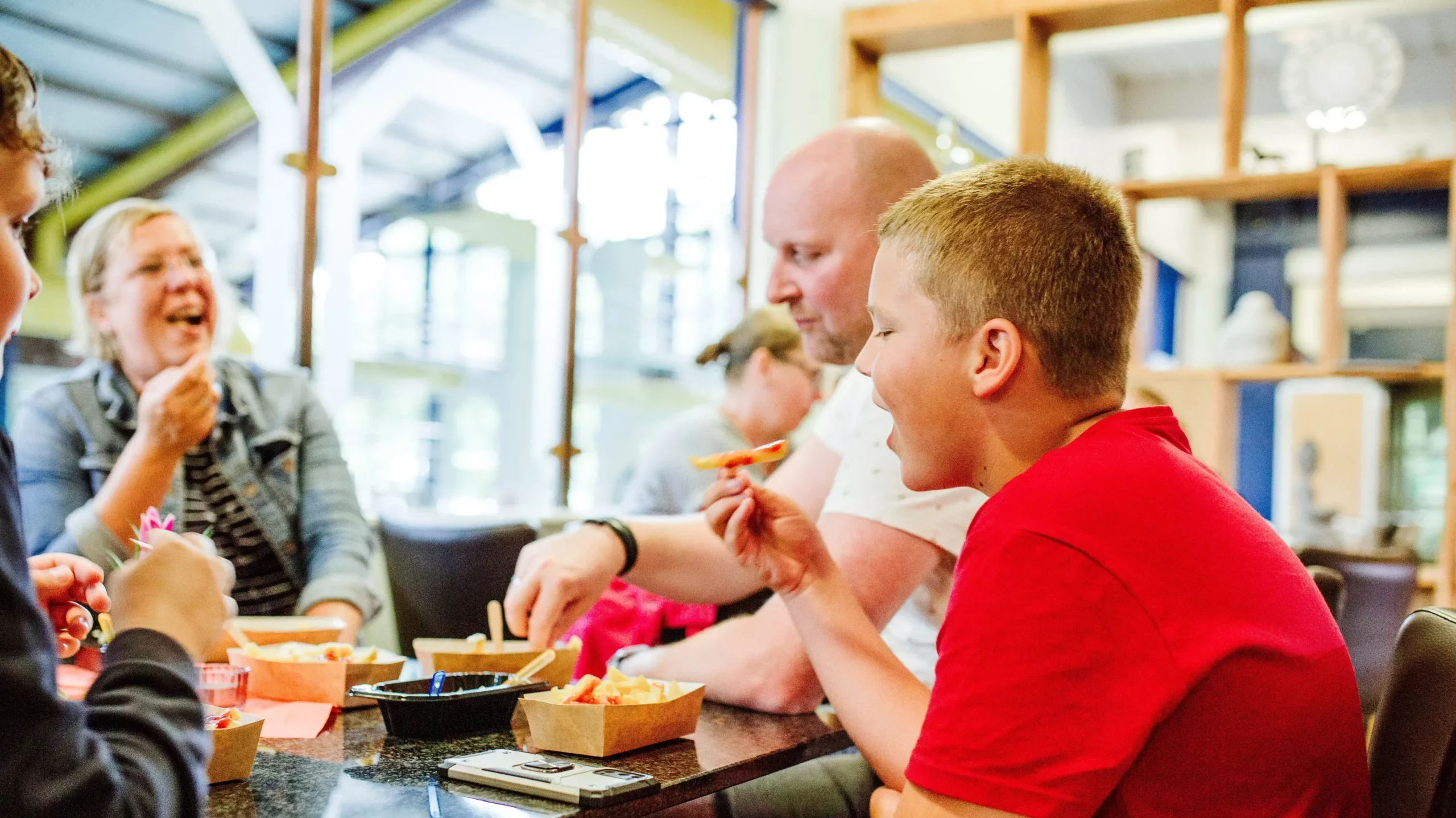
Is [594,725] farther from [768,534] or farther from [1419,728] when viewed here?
[1419,728]

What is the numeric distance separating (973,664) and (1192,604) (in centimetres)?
17

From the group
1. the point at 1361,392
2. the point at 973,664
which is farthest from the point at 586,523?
the point at 1361,392

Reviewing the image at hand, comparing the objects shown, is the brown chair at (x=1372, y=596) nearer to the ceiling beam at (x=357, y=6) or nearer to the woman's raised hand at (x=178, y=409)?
the woman's raised hand at (x=178, y=409)

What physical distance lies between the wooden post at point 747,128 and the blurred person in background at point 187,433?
242 centimetres

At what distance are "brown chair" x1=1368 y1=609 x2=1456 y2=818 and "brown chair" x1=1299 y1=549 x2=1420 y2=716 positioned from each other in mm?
2072

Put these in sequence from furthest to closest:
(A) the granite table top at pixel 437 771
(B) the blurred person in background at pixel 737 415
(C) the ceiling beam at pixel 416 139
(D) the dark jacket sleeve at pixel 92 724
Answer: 1. (C) the ceiling beam at pixel 416 139
2. (B) the blurred person in background at pixel 737 415
3. (A) the granite table top at pixel 437 771
4. (D) the dark jacket sleeve at pixel 92 724

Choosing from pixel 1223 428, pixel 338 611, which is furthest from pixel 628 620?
pixel 1223 428

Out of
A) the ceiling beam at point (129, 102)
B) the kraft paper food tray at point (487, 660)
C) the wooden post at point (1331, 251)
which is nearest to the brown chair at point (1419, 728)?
the kraft paper food tray at point (487, 660)

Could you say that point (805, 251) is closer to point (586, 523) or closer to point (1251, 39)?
point (586, 523)

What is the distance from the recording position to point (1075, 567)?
0.86m

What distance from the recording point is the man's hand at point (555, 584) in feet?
4.82

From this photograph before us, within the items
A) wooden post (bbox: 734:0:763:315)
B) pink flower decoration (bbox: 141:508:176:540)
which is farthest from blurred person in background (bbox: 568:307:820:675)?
pink flower decoration (bbox: 141:508:176:540)

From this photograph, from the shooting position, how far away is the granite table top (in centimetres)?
96

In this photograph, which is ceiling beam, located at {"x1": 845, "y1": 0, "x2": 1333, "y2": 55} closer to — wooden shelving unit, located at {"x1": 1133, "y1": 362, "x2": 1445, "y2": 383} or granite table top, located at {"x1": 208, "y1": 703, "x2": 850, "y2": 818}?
wooden shelving unit, located at {"x1": 1133, "y1": 362, "x2": 1445, "y2": 383}
